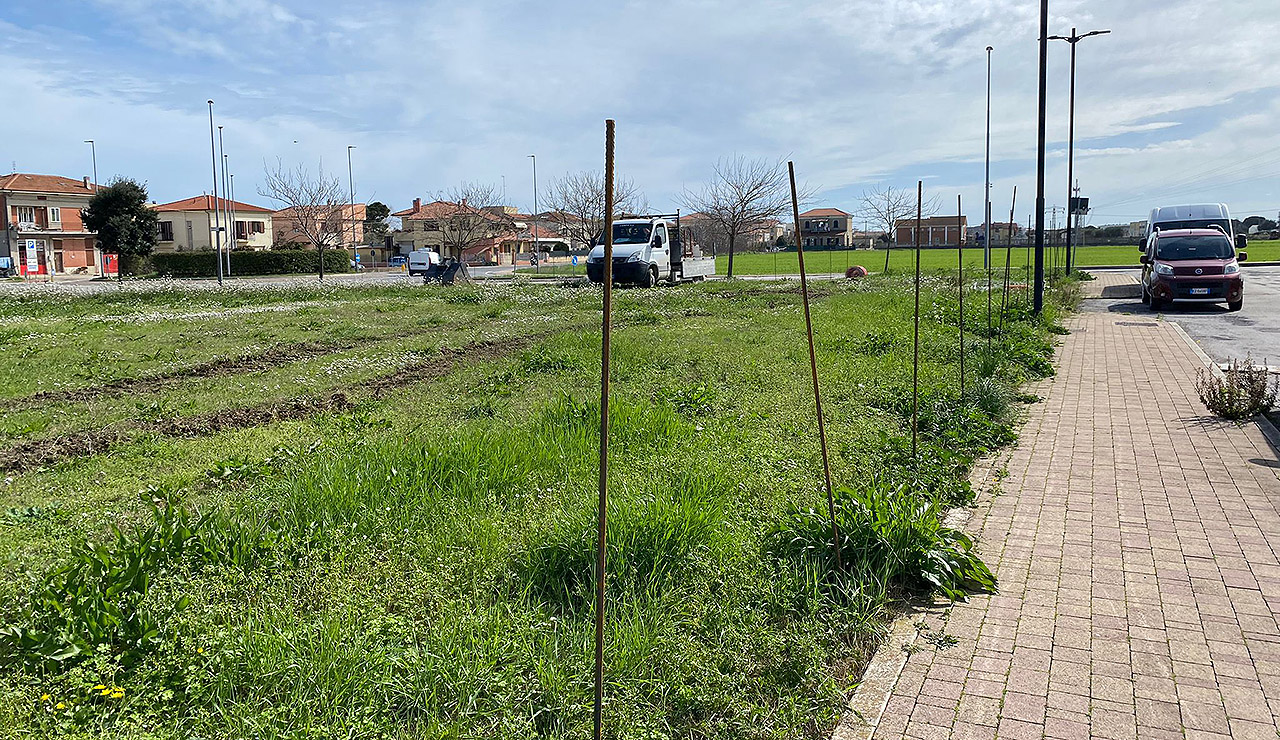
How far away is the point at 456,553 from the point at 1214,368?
39.2 feet

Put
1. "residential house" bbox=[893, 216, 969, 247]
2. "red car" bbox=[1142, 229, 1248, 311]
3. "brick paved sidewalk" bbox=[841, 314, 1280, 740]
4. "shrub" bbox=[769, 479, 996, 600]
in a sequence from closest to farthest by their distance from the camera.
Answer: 1. "brick paved sidewalk" bbox=[841, 314, 1280, 740]
2. "shrub" bbox=[769, 479, 996, 600]
3. "red car" bbox=[1142, 229, 1248, 311]
4. "residential house" bbox=[893, 216, 969, 247]

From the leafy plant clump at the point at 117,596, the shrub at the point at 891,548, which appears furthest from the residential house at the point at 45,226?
the shrub at the point at 891,548

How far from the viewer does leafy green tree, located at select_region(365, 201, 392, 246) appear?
3799 inches

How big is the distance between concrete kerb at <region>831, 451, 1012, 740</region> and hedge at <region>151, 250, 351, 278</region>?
58316 mm

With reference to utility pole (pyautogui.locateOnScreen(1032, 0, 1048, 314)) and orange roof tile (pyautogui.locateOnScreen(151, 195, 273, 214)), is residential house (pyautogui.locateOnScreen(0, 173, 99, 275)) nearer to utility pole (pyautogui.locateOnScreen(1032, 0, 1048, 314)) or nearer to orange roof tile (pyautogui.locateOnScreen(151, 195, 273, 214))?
orange roof tile (pyautogui.locateOnScreen(151, 195, 273, 214))

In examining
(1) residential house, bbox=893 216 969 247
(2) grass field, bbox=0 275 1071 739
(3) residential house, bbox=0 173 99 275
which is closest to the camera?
(2) grass field, bbox=0 275 1071 739

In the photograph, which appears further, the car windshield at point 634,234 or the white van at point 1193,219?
the car windshield at point 634,234

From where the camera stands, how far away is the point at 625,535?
14.4ft

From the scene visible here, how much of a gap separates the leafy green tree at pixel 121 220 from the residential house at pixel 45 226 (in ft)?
45.9

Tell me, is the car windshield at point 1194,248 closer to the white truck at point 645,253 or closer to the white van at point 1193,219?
the white van at point 1193,219

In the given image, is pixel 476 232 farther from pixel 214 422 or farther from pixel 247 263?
pixel 214 422

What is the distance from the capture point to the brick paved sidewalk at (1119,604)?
11.3 feet

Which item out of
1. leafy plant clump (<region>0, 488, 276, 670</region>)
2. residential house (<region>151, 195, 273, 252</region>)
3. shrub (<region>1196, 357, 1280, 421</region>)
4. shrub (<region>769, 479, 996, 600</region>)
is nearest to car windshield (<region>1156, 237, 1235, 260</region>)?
shrub (<region>1196, 357, 1280, 421</region>)

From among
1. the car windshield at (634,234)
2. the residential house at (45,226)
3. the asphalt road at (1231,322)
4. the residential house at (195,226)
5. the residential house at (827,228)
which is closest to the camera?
the asphalt road at (1231,322)
